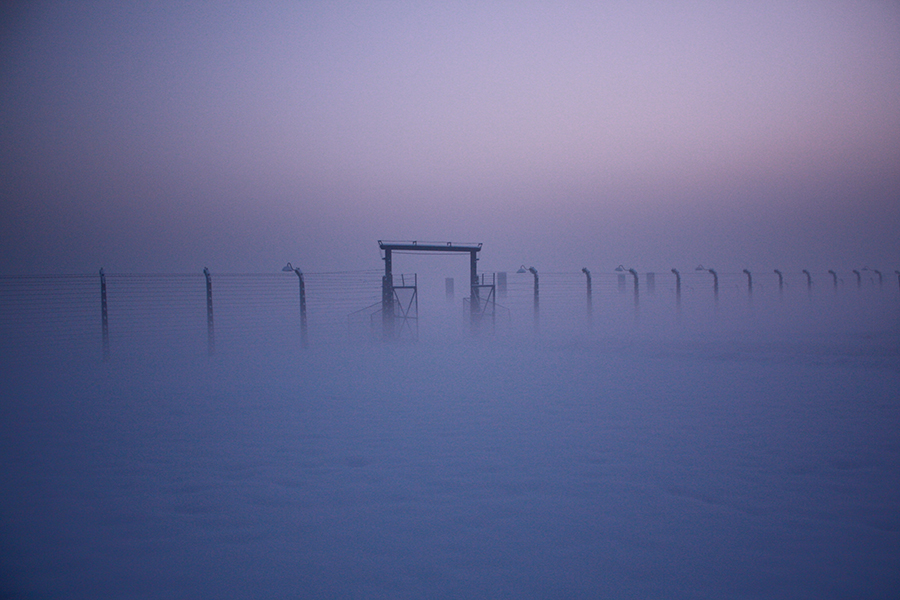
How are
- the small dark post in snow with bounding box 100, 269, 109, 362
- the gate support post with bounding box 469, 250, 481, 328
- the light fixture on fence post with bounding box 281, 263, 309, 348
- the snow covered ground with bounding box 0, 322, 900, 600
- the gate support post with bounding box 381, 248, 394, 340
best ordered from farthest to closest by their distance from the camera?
1. the gate support post with bounding box 469, 250, 481, 328
2. the gate support post with bounding box 381, 248, 394, 340
3. the light fixture on fence post with bounding box 281, 263, 309, 348
4. the small dark post in snow with bounding box 100, 269, 109, 362
5. the snow covered ground with bounding box 0, 322, 900, 600

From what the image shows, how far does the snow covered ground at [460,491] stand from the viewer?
8.34 ft

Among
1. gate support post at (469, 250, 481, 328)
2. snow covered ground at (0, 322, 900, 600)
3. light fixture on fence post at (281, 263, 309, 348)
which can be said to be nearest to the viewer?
snow covered ground at (0, 322, 900, 600)

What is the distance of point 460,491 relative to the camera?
3596 mm

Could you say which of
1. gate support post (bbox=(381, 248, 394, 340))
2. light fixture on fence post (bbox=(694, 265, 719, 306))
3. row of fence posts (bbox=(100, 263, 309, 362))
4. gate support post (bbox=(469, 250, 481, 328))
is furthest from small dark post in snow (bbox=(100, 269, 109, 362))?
light fixture on fence post (bbox=(694, 265, 719, 306))

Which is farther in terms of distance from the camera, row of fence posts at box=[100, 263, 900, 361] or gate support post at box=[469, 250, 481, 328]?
gate support post at box=[469, 250, 481, 328]

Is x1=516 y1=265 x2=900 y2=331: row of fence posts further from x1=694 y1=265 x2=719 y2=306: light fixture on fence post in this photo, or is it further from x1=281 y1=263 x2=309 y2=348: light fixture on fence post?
x1=281 y1=263 x2=309 y2=348: light fixture on fence post

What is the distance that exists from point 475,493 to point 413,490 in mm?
460

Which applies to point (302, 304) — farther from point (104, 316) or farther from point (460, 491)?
point (460, 491)

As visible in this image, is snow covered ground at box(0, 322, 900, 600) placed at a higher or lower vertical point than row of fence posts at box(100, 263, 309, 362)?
lower

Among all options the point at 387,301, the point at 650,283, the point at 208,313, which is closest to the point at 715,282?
the point at 650,283

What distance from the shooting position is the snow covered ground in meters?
2.54

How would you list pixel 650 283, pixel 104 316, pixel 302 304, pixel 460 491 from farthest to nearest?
1. pixel 650 283
2. pixel 302 304
3. pixel 104 316
4. pixel 460 491

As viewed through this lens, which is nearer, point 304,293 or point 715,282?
point 304,293

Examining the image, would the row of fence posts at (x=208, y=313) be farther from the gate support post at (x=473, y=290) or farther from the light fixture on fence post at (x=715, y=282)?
the light fixture on fence post at (x=715, y=282)
